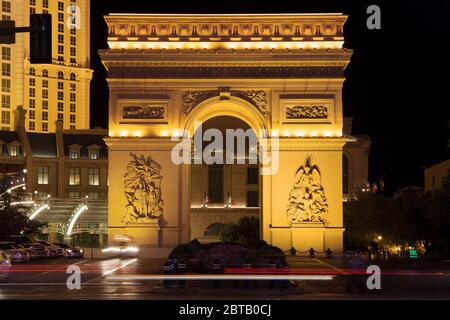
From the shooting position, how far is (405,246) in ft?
230

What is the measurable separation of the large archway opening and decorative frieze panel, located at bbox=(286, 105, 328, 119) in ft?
129

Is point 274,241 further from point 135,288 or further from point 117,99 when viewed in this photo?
point 135,288

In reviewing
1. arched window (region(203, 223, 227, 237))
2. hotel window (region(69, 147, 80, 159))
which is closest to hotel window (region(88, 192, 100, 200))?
hotel window (region(69, 147, 80, 159))

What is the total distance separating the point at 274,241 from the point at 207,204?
42365 mm

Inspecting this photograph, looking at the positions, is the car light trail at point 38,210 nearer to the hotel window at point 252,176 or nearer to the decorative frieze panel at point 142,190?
the decorative frieze panel at point 142,190

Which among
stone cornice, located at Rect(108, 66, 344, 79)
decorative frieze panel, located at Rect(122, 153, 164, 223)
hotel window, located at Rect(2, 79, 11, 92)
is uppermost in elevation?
hotel window, located at Rect(2, 79, 11, 92)

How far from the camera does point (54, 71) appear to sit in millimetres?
146500

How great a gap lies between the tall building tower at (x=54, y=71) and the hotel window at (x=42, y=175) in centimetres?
3397

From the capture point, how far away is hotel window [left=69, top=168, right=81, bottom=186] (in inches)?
4122

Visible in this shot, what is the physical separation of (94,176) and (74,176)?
6.97ft

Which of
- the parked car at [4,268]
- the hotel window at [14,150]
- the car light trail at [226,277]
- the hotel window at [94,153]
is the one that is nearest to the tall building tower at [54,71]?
the hotel window at [94,153]

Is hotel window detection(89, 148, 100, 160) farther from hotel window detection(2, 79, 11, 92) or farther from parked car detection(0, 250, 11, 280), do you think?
parked car detection(0, 250, 11, 280)

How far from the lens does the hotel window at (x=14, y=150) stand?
332ft

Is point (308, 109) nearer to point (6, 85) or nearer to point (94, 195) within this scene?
point (94, 195)
